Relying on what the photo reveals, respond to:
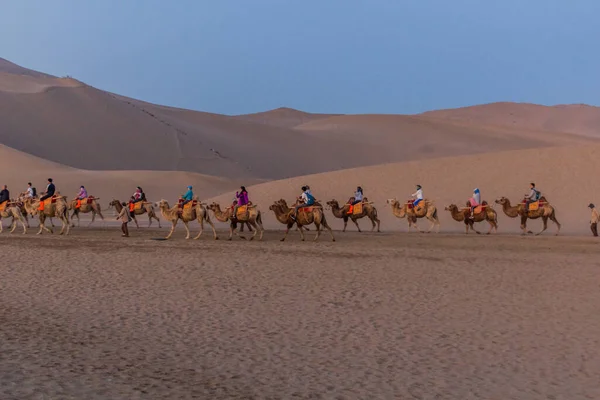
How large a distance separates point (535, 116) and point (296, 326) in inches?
6133

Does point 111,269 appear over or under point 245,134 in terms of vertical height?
under

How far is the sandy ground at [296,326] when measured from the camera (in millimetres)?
7203

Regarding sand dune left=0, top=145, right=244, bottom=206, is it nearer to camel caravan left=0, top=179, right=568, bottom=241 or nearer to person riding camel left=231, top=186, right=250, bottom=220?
camel caravan left=0, top=179, right=568, bottom=241

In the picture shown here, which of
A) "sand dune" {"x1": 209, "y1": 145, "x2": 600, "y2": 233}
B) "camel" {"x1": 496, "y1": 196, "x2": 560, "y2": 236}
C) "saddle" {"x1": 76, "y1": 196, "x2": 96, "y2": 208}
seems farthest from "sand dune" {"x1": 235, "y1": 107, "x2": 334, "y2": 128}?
"camel" {"x1": 496, "y1": 196, "x2": 560, "y2": 236}

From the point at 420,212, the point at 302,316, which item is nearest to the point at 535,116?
the point at 420,212

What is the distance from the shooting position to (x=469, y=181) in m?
Result: 40.3

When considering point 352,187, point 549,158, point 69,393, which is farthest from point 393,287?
point 549,158

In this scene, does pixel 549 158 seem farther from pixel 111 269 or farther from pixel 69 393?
pixel 69 393

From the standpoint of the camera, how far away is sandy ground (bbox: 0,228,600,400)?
23.6ft

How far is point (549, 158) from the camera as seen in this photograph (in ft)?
138

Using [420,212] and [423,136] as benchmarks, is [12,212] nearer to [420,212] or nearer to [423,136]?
[420,212]

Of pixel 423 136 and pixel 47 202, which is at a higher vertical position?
pixel 423 136

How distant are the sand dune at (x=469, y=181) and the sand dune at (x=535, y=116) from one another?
339 ft

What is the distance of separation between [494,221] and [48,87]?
2659 inches
